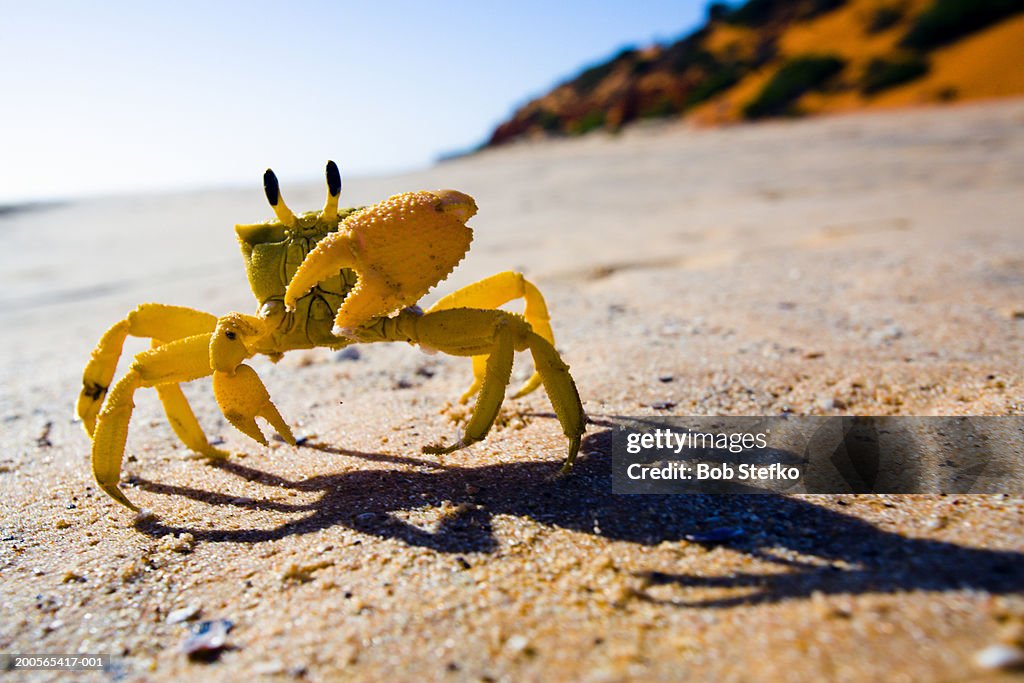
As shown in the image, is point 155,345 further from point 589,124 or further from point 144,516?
point 589,124

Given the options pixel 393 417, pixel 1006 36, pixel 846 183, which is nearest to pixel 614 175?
pixel 846 183

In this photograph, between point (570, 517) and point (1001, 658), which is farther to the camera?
point (570, 517)

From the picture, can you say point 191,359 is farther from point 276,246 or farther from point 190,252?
point 190,252

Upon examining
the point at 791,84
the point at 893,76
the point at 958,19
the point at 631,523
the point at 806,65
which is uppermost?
the point at 958,19

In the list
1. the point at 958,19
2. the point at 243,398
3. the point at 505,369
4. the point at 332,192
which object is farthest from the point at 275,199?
the point at 958,19

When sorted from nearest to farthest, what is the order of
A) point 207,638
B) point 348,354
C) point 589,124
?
point 207,638 < point 348,354 < point 589,124

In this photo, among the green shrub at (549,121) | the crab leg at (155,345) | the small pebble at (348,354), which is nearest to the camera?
the crab leg at (155,345)

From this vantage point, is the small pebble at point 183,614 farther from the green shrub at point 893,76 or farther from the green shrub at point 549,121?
the green shrub at point 549,121

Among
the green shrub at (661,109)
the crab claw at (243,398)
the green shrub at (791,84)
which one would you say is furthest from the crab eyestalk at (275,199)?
the green shrub at (661,109)
